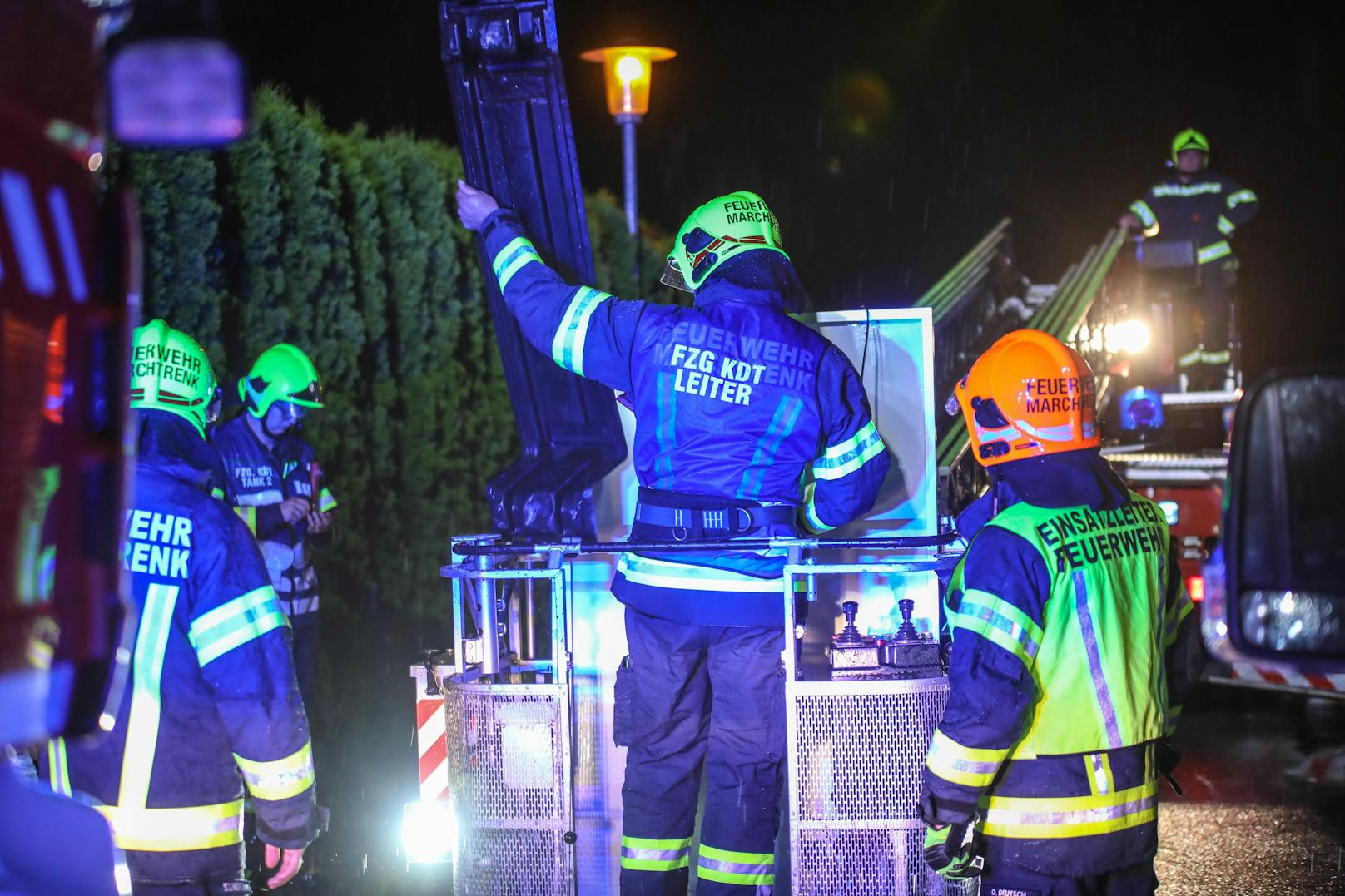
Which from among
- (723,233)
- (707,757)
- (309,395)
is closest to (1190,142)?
(309,395)

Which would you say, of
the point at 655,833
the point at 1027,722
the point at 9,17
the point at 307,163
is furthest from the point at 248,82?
the point at 307,163

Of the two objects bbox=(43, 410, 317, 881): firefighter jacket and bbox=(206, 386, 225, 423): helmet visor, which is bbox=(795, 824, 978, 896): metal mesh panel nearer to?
bbox=(43, 410, 317, 881): firefighter jacket

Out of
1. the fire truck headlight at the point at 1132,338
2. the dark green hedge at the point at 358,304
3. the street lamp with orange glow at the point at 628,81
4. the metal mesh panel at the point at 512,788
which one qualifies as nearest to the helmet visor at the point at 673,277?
the metal mesh panel at the point at 512,788

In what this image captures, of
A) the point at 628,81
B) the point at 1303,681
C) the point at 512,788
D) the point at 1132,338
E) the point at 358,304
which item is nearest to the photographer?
the point at 512,788

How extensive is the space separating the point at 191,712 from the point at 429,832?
1.27 meters

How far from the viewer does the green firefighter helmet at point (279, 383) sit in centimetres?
684

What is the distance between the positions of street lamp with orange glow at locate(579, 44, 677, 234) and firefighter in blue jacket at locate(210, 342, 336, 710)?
6.79m

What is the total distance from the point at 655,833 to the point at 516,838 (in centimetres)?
43

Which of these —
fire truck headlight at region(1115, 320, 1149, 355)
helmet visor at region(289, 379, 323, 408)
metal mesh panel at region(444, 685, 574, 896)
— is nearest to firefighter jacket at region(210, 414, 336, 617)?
helmet visor at region(289, 379, 323, 408)

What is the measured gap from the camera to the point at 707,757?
176 inches

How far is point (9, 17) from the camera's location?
1.79 meters

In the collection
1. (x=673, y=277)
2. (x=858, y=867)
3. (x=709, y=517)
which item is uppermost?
(x=673, y=277)

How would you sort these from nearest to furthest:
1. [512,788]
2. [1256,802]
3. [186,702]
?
[186,702], [512,788], [1256,802]

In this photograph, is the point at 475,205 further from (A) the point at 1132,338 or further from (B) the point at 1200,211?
(B) the point at 1200,211
